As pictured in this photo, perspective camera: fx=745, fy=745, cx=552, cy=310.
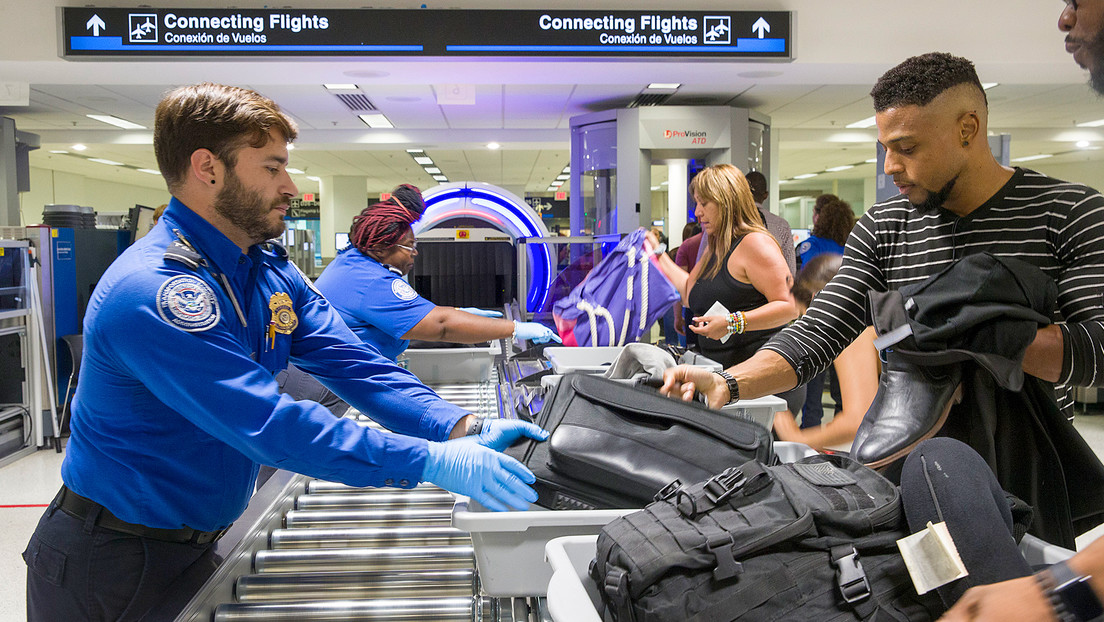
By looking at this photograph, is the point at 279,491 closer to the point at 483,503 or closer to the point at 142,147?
the point at 483,503

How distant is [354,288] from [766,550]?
2.17m

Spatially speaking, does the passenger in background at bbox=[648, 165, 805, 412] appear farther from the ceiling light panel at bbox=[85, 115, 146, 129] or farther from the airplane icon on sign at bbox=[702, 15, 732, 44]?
the ceiling light panel at bbox=[85, 115, 146, 129]

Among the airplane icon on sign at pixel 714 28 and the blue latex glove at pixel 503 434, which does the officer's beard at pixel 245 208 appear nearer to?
the blue latex glove at pixel 503 434

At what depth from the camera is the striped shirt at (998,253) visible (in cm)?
128

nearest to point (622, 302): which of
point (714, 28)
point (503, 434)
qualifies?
point (503, 434)

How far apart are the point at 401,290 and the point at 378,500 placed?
3.94ft

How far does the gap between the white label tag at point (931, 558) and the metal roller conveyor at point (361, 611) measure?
2.22ft

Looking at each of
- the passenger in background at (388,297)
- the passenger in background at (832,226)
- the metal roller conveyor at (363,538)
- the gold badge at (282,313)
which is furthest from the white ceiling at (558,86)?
the metal roller conveyor at (363,538)

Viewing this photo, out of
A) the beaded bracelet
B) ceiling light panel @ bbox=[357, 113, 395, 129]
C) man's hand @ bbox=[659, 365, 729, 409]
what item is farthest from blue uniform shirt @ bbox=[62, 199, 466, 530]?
ceiling light panel @ bbox=[357, 113, 395, 129]

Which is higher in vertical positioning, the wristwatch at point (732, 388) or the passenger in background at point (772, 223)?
the passenger in background at point (772, 223)

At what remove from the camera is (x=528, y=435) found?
4.60 feet

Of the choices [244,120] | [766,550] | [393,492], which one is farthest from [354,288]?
[766,550]

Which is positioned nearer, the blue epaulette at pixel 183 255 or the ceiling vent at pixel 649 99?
the blue epaulette at pixel 183 255

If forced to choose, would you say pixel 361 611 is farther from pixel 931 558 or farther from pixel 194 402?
pixel 931 558
